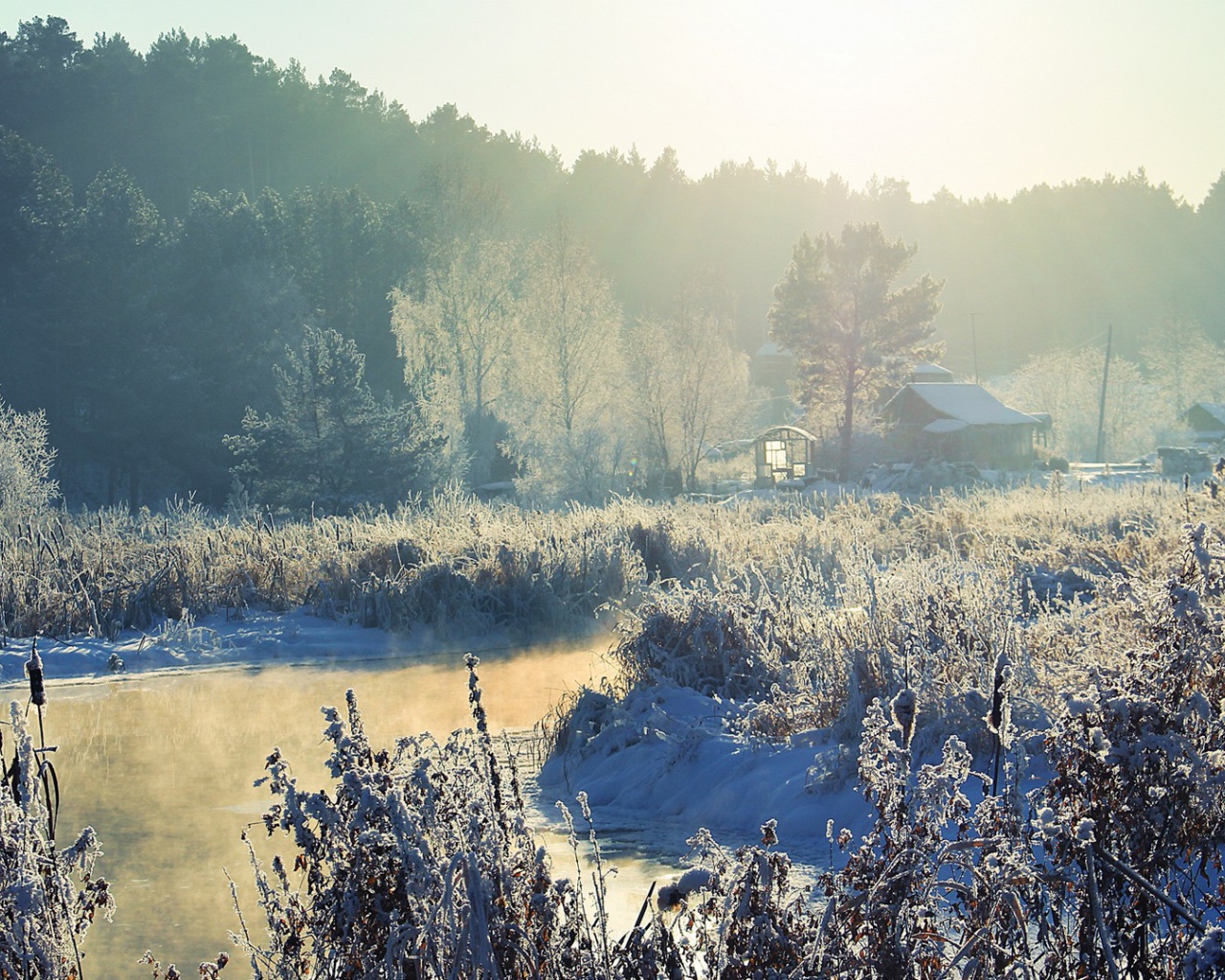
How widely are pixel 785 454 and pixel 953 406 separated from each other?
6788mm

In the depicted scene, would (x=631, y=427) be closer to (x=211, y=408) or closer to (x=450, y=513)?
(x=211, y=408)

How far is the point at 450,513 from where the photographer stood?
19531 mm

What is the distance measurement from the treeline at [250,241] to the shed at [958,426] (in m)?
8.89

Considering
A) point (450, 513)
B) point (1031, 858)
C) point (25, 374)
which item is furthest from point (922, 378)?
point (1031, 858)

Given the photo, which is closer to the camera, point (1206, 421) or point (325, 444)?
point (325, 444)

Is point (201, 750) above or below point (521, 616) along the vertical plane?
below

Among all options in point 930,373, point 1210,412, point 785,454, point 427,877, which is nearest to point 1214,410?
point 1210,412

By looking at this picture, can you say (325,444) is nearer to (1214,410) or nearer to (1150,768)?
(1150,768)

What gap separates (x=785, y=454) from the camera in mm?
44375

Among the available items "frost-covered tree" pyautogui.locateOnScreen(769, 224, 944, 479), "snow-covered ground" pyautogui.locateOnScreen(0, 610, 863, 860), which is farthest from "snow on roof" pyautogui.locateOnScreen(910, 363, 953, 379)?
"snow-covered ground" pyautogui.locateOnScreen(0, 610, 863, 860)

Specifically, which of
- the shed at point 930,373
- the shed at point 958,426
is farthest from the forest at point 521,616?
the shed at point 930,373

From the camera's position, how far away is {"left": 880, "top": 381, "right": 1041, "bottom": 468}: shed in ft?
146

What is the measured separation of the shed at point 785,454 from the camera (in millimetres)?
43844

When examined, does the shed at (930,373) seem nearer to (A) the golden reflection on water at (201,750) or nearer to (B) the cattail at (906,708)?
(A) the golden reflection on water at (201,750)
